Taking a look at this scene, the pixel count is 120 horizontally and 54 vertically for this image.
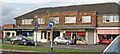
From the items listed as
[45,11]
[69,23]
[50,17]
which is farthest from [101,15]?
[45,11]

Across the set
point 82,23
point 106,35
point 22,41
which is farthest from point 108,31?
point 22,41

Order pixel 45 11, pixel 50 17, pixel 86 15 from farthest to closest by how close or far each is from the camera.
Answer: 1. pixel 45 11
2. pixel 50 17
3. pixel 86 15

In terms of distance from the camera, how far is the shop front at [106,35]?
5241cm

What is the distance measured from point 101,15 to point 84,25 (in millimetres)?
4061

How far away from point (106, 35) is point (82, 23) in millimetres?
6003

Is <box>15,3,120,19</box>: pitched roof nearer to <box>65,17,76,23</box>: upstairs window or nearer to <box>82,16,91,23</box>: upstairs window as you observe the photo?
<box>82,16,91,23</box>: upstairs window

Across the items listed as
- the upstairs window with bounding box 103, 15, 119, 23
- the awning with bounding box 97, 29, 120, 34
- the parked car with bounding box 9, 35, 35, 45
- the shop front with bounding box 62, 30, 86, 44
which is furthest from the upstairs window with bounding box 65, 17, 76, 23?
the parked car with bounding box 9, 35, 35, 45

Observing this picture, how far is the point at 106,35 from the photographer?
53.5 meters

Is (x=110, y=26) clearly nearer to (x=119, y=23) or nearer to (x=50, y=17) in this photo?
(x=119, y=23)

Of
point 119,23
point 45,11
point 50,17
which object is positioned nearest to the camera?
point 119,23

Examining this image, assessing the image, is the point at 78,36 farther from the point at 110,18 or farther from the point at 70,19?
the point at 110,18

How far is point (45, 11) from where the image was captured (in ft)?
221

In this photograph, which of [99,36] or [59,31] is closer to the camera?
[99,36]

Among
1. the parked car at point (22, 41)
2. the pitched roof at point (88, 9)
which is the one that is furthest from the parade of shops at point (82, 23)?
the parked car at point (22, 41)
